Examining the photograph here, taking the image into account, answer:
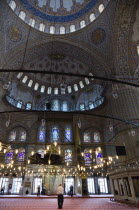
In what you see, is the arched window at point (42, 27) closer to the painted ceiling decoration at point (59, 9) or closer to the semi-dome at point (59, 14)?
the semi-dome at point (59, 14)

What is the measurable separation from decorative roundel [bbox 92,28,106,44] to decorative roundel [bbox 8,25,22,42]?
25.7ft

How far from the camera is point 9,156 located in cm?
1750

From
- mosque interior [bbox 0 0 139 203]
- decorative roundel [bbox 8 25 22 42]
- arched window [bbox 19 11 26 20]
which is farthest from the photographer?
arched window [bbox 19 11 26 20]

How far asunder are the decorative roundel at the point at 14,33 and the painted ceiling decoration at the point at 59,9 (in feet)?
10.9

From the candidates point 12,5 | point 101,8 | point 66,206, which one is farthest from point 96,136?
point 12,5

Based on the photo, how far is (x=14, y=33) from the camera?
14.4 metres

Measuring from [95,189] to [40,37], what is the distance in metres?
18.5

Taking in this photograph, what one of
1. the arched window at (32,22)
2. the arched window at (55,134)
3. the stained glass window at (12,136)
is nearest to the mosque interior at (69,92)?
the arched window at (55,134)

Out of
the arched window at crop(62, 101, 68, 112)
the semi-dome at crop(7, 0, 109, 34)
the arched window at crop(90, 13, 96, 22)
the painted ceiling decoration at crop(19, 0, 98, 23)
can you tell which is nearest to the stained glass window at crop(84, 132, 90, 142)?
the arched window at crop(62, 101, 68, 112)

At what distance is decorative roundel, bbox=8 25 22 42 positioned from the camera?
46.4ft

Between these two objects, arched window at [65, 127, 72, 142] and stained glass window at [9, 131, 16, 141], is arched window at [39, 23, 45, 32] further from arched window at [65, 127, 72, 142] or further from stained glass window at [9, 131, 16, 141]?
stained glass window at [9, 131, 16, 141]

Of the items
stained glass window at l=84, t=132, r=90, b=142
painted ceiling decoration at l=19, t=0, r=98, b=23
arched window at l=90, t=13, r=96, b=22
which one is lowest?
stained glass window at l=84, t=132, r=90, b=142

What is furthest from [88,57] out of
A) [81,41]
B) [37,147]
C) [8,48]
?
[37,147]

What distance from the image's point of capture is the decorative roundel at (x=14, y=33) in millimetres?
14133
